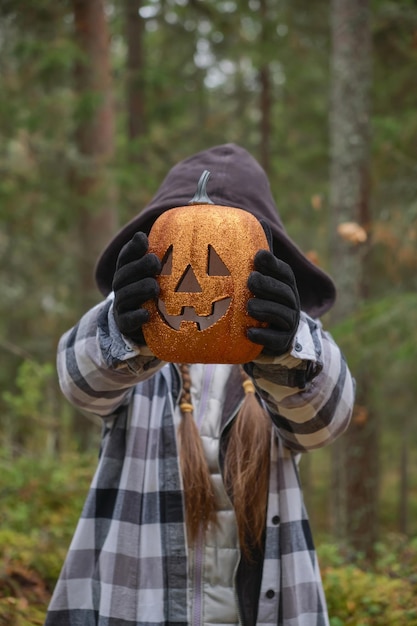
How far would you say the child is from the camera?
2.28 metres

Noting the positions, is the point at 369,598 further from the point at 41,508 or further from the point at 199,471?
the point at 41,508

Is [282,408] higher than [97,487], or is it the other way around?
[282,408]

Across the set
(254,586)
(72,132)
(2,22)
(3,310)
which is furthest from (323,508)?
(254,586)

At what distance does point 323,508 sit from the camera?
18422 mm

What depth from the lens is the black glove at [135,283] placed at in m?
1.99

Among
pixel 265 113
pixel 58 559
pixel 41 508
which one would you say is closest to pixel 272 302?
pixel 58 559

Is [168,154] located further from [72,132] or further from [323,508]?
[323,508]

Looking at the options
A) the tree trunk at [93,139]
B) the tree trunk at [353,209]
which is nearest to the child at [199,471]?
the tree trunk at [353,209]

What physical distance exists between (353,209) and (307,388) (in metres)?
4.42

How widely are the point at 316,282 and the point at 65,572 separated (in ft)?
4.74

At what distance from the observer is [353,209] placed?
6340mm

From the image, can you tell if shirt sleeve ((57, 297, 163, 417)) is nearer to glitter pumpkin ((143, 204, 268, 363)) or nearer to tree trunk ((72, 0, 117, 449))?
glitter pumpkin ((143, 204, 268, 363))

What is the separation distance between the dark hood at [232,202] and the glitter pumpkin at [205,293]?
35 centimetres

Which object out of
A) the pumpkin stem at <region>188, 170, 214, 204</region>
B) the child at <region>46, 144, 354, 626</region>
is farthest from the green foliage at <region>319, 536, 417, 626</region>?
the pumpkin stem at <region>188, 170, 214, 204</region>
